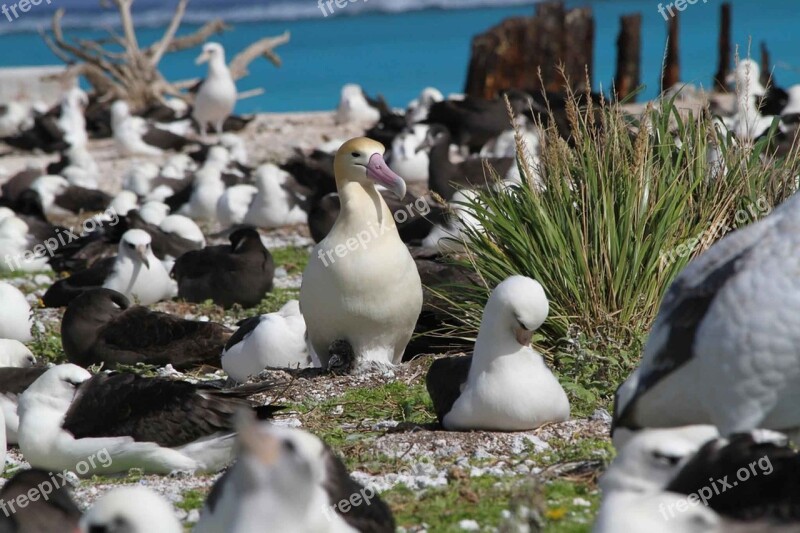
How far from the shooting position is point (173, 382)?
21.9 ft

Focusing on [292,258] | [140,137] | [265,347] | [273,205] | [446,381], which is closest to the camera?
[446,381]

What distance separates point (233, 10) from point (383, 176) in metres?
74.7

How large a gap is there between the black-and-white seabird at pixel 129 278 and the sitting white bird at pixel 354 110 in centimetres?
1289

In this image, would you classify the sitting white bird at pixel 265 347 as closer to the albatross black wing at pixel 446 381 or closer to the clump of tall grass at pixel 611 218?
the clump of tall grass at pixel 611 218

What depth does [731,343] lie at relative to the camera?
468 cm

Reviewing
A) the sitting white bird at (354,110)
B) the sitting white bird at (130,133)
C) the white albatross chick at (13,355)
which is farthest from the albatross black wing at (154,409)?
the sitting white bird at (354,110)

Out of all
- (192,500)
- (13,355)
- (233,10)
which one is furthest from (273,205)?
(233,10)

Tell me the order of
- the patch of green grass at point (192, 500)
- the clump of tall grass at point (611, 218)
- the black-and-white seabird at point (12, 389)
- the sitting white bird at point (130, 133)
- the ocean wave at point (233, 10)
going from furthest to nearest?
1. the ocean wave at point (233, 10)
2. the sitting white bird at point (130, 133)
3. the clump of tall grass at point (611, 218)
4. the black-and-white seabird at point (12, 389)
5. the patch of green grass at point (192, 500)

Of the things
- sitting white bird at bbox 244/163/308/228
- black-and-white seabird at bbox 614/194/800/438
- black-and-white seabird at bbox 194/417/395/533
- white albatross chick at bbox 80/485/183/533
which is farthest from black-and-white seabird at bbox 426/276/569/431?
sitting white bird at bbox 244/163/308/228

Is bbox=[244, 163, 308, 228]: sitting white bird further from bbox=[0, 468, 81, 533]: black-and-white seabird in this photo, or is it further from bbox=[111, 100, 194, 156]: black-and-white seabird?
bbox=[0, 468, 81, 533]: black-and-white seabird

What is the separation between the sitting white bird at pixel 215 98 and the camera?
896 inches

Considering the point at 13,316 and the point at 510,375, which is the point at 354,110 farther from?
the point at 510,375

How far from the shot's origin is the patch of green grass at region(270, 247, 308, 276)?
43.4ft

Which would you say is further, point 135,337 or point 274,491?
point 135,337
